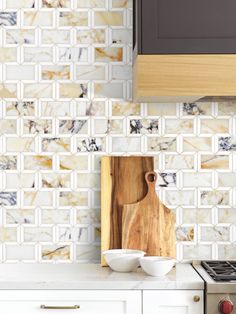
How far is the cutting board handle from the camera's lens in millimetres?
3023

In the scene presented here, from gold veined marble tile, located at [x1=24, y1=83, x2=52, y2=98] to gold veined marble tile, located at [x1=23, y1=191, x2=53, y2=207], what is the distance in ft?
1.47

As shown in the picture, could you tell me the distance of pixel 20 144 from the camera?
309 centimetres

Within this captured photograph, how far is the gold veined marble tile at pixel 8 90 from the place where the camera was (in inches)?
121

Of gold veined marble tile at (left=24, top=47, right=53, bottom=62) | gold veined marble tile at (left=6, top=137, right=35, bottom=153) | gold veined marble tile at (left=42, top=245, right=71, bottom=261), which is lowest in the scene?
gold veined marble tile at (left=42, top=245, right=71, bottom=261)

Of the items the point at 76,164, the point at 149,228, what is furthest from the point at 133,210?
the point at 76,164

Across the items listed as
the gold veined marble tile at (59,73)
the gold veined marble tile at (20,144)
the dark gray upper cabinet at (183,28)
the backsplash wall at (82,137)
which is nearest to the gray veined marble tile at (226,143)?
the backsplash wall at (82,137)

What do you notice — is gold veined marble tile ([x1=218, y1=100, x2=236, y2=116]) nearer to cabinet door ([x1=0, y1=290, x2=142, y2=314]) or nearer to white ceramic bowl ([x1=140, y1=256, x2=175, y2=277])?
white ceramic bowl ([x1=140, y1=256, x2=175, y2=277])

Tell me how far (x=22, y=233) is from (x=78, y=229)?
0.26 meters

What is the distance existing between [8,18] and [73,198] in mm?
880

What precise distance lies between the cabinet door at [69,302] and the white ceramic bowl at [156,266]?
0.12 metres

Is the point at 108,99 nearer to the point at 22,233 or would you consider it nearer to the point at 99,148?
the point at 99,148

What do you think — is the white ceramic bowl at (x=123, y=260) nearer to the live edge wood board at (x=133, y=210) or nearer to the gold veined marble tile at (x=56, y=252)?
the live edge wood board at (x=133, y=210)

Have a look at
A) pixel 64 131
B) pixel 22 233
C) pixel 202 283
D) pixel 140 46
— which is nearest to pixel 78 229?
pixel 22 233

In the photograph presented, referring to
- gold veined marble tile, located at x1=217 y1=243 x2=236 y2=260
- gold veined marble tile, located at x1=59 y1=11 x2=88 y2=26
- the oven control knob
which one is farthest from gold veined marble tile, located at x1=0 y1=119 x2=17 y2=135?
the oven control knob
